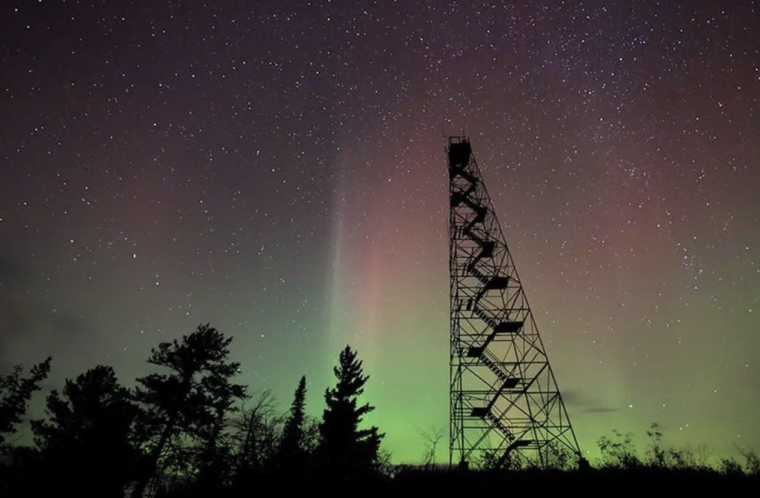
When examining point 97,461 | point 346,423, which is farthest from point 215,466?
point 346,423

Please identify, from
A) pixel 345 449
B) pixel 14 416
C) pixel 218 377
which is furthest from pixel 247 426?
pixel 14 416

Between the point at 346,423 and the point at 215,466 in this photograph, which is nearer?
the point at 215,466

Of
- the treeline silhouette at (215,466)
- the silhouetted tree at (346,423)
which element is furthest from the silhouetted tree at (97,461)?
the silhouetted tree at (346,423)

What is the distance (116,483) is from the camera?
11289 mm

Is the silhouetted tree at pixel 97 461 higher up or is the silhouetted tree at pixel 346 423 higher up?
the silhouetted tree at pixel 346 423

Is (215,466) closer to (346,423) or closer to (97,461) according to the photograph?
(97,461)

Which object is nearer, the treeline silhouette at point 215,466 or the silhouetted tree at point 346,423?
the treeline silhouette at point 215,466

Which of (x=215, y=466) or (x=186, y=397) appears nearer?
(x=215, y=466)

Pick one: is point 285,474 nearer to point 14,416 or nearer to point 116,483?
point 116,483

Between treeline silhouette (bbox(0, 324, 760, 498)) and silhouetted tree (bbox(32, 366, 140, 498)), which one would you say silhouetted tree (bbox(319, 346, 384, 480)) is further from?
silhouetted tree (bbox(32, 366, 140, 498))

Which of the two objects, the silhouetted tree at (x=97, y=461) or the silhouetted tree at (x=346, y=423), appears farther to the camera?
the silhouetted tree at (x=346, y=423)

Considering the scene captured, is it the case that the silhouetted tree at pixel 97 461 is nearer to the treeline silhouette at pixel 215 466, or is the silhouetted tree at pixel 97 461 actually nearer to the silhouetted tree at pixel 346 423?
the treeline silhouette at pixel 215 466

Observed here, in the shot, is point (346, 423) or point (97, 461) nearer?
point (97, 461)

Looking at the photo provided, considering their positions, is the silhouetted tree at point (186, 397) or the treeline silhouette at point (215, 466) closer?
the treeline silhouette at point (215, 466)
